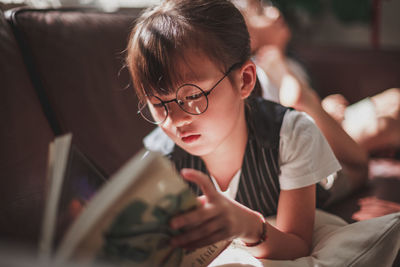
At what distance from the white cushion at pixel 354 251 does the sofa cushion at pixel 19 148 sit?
1.67 ft

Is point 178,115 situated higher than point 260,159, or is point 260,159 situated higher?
point 178,115

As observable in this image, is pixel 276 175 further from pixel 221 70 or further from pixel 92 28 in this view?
pixel 92 28

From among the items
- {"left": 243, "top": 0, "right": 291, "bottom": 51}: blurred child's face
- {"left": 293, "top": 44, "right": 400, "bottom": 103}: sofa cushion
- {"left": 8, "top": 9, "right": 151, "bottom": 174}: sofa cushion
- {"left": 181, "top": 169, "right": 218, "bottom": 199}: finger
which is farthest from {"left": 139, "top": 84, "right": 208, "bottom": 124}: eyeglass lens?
{"left": 293, "top": 44, "right": 400, "bottom": 103}: sofa cushion

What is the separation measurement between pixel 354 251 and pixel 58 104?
94cm

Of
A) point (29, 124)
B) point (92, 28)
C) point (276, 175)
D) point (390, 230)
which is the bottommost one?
point (390, 230)

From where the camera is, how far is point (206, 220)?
54 centimetres

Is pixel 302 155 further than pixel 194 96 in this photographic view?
Yes

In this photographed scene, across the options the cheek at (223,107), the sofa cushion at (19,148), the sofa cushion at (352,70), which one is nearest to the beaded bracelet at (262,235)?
the cheek at (223,107)

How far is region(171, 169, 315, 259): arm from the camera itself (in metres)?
0.54

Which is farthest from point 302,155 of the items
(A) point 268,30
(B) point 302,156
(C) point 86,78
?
(A) point 268,30

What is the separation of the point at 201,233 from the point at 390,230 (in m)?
0.48

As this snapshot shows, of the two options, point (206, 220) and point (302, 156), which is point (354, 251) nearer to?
point (302, 156)

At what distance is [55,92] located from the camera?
3.61 ft

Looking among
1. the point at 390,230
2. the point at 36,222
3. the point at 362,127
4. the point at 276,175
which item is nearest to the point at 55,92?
the point at 36,222
